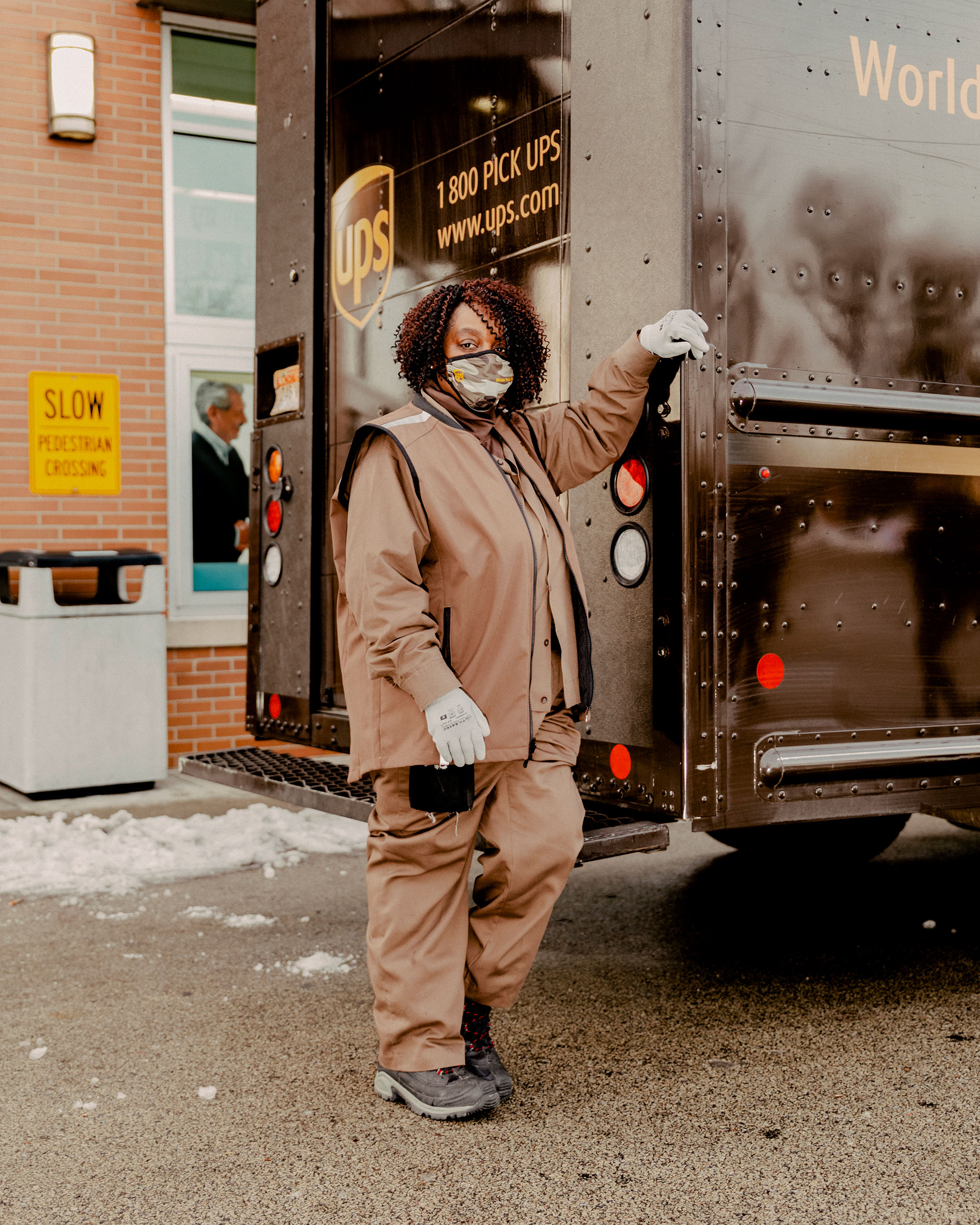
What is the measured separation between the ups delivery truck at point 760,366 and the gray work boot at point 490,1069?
55 centimetres

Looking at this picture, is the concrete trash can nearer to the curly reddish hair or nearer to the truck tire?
the truck tire

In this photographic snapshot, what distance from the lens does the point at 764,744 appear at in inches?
121

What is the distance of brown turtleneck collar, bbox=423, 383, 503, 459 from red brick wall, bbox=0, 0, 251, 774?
4325mm

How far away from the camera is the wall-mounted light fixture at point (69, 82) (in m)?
6.59

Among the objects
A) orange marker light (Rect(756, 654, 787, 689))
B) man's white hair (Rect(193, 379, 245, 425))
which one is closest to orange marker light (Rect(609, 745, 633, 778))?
orange marker light (Rect(756, 654, 787, 689))

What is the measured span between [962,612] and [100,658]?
14.5 ft

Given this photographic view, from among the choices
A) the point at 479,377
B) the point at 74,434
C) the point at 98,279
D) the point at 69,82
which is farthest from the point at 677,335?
the point at 69,82

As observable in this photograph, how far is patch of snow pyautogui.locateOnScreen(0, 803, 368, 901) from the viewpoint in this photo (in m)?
5.08

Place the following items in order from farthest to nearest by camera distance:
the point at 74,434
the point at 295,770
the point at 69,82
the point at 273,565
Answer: the point at 74,434 → the point at 69,82 → the point at 273,565 → the point at 295,770

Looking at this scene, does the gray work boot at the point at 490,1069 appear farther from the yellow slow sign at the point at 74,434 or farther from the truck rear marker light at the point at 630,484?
the yellow slow sign at the point at 74,434

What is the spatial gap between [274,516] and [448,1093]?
221cm

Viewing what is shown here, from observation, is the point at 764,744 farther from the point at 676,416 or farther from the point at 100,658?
the point at 100,658

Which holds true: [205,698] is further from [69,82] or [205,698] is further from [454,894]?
[454,894]

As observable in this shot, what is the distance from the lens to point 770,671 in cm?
307
